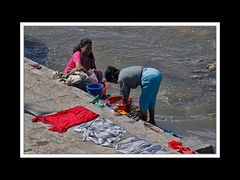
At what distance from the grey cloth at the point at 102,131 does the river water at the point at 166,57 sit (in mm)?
1909

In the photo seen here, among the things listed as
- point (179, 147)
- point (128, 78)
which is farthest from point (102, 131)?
point (179, 147)

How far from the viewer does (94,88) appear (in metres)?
7.71

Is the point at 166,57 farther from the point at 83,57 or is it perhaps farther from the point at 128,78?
the point at 128,78

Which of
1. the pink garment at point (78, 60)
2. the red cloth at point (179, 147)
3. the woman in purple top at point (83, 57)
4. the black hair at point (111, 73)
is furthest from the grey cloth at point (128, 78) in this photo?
the pink garment at point (78, 60)

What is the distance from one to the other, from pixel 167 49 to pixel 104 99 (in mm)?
5733

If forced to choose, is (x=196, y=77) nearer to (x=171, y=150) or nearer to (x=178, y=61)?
(x=178, y=61)

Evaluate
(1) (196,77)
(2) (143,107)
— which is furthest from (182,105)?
(2) (143,107)

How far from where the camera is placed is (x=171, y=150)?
5.94 m

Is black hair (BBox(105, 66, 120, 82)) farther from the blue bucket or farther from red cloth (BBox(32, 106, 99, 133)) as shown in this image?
the blue bucket

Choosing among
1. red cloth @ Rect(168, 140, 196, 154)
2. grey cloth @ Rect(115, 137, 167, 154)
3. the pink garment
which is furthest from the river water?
grey cloth @ Rect(115, 137, 167, 154)

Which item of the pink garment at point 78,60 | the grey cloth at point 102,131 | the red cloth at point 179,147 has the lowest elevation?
the red cloth at point 179,147

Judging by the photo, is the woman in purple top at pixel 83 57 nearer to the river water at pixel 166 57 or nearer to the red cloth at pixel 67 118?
the red cloth at pixel 67 118

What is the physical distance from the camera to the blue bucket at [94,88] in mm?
7661

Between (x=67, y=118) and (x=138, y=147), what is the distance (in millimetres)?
1380
